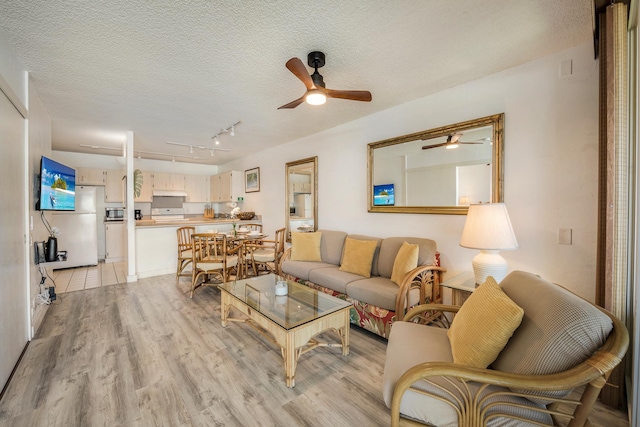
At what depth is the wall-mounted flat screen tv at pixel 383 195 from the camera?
3.39 m

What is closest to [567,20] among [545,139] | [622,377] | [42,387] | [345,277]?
[545,139]

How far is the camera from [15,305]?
2.17 m

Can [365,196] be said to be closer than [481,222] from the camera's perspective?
No

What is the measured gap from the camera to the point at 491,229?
2.06 m

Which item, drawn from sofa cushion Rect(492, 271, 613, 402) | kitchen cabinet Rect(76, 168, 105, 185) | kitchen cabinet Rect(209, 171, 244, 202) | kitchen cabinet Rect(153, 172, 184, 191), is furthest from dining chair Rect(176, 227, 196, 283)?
sofa cushion Rect(492, 271, 613, 402)

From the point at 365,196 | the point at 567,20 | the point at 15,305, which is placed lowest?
the point at 15,305

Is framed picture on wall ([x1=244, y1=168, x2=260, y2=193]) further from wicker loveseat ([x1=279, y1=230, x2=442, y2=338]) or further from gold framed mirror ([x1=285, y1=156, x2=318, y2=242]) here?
wicker loveseat ([x1=279, y1=230, x2=442, y2=338])

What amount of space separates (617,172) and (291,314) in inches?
93.4

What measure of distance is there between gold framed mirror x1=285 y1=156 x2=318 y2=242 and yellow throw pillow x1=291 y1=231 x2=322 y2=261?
0.61m

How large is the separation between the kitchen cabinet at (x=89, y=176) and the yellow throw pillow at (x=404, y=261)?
673 centimetres

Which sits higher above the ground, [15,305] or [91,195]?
[91,195]

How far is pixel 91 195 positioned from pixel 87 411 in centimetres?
557

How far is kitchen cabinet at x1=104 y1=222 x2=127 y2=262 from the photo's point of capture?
20.0 feet

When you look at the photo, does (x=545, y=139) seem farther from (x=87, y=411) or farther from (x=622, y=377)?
(x=87, y=411)
